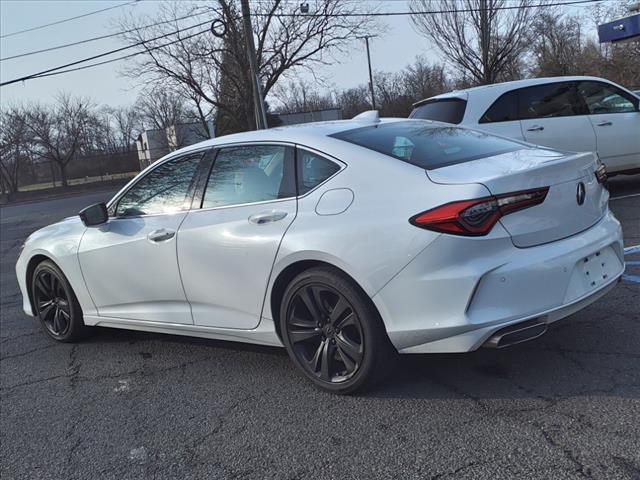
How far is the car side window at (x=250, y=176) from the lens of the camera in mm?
3461

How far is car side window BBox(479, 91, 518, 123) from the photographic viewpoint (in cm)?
755

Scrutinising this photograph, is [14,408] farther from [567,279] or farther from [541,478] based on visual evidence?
[567,279]

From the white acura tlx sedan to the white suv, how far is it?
12.8 feet

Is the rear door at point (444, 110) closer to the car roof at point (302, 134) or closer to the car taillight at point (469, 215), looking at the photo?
the car roof at point (302, 134)

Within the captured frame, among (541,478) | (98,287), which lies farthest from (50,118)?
(541,478)

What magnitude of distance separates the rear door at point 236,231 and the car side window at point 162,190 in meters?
0.18

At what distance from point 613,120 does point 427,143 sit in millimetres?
5511

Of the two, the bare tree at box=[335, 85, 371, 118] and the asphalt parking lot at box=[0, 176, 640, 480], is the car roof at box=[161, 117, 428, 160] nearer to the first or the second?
the asphalt parking lot at box=[0, 176, 640, 480]

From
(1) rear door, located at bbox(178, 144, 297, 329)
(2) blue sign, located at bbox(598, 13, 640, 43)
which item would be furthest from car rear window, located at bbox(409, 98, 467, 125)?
(2) blue sign, located at bbox(598, 13, 640, 43)

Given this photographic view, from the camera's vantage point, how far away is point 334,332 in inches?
125

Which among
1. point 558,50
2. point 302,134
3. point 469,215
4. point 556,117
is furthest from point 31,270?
point 558,50

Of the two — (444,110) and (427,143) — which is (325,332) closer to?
(427,143)

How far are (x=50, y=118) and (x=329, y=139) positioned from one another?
170 ft

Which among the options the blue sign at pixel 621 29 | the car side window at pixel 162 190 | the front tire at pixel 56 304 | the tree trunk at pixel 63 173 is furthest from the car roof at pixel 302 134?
the tree trunk at pixel 63 173
